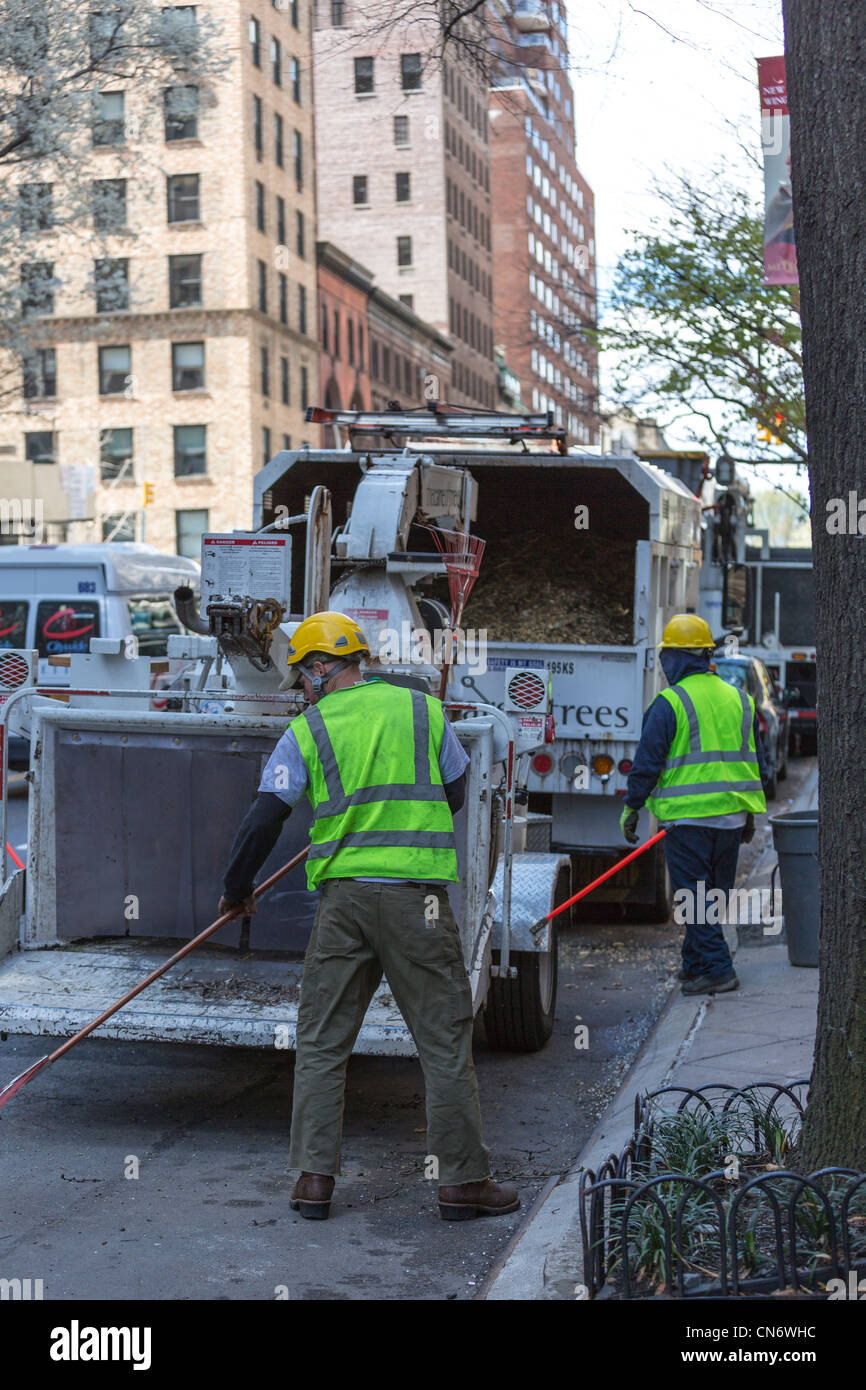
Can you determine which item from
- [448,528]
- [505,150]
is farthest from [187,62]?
[505,150]

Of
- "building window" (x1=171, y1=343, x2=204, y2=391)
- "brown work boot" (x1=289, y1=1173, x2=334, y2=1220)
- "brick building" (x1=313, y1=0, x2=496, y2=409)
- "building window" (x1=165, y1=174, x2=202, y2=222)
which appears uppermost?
"brick building" (x1=313, y1=0, x2=496, y2=409)

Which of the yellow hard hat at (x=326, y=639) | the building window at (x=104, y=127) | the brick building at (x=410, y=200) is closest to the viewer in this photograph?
the yellow hard hat at (x=326, y=639)

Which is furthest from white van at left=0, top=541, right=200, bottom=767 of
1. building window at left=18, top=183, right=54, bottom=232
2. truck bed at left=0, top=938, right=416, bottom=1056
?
truck bed at left=0, top=938, right=416, bottom=1056

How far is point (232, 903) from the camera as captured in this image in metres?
5.64

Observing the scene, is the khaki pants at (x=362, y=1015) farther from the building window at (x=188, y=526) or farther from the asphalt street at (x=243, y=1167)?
the building window at (x=188, y=526)

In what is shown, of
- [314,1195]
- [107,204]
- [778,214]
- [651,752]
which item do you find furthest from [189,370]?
[314,1195]

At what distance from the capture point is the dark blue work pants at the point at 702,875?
8398 mm

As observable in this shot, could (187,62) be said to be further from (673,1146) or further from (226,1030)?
(673,1146)

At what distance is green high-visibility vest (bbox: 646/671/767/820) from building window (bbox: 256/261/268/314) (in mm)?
45576

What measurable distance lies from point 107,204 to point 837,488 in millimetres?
20030

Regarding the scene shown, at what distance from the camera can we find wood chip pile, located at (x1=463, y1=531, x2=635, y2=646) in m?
10.8

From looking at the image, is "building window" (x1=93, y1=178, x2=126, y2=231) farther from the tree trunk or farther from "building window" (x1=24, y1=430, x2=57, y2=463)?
"building window" (x1=24, y1=430, x2=57, y2=463)

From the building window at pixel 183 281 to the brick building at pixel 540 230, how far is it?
10.1m

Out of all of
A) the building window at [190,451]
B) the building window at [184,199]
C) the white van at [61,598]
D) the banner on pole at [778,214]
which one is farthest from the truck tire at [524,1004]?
the building window at [184,199]
